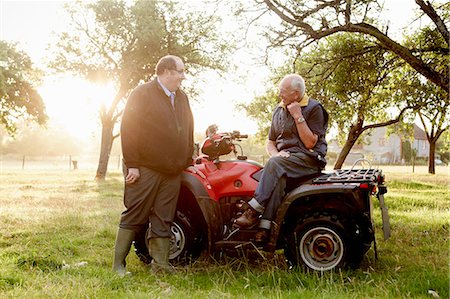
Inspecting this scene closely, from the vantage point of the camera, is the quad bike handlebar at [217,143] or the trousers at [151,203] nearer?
the trousers at [151,203]

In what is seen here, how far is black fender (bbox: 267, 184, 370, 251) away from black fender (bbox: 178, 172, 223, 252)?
1.97ft

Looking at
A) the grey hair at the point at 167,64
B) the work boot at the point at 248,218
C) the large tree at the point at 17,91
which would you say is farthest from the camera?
the large tree at the point at 17,91

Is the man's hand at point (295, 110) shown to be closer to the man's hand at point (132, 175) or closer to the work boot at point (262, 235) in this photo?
the work boot at point (262, 235)

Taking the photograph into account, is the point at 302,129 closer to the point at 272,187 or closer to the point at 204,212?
the point at 272,187

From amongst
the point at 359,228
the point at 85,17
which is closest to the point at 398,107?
the point at 85,17

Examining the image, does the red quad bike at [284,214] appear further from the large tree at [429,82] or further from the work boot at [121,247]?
the large tree at [429,82]

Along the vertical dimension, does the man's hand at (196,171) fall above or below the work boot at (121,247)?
above

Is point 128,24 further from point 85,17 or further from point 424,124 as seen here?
point 424,124

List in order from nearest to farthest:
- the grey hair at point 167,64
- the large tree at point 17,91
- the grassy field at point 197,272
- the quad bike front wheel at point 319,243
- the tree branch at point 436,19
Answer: the grassy field at point 197,272
the quad bike front wheel at point 319,243
the grey hair at point 167,64
the tree branch at point 436,19
the large tree at point 17,91

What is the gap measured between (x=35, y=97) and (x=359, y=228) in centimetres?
2268

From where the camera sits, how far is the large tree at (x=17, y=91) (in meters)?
24.0

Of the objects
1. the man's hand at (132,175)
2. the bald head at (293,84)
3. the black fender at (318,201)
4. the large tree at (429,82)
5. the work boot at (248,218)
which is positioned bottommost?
the work boot at (248,218)

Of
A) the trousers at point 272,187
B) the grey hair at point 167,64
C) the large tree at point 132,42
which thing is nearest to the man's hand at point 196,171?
the trousers at point 272,187

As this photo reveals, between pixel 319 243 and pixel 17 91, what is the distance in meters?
22.3
